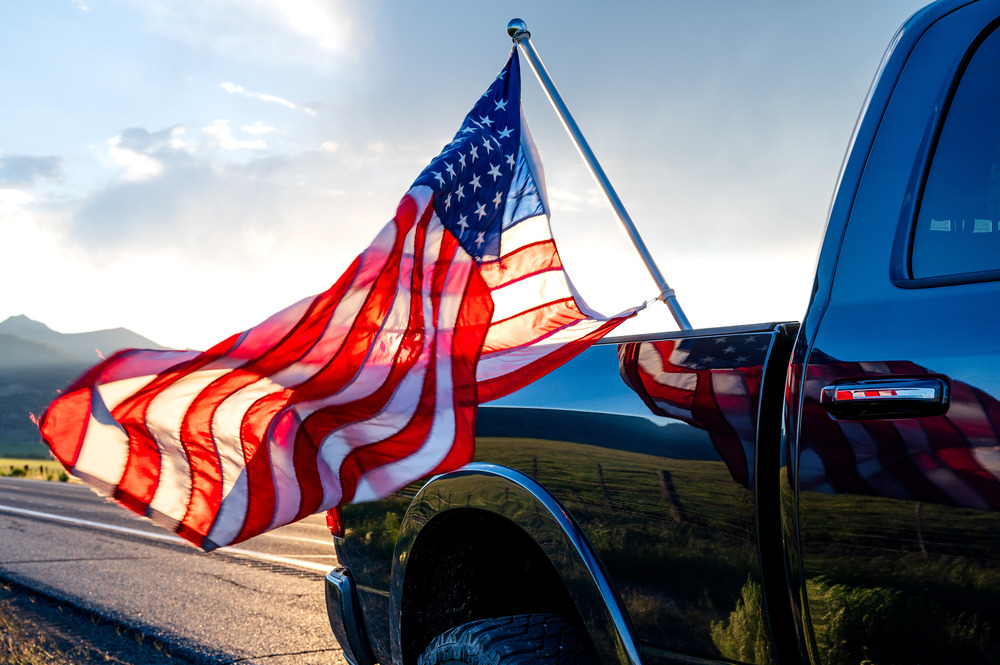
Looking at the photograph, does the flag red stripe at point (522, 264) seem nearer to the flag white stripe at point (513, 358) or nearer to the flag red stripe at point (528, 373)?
the flag white stripe at point (513, 358)

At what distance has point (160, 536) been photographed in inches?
328

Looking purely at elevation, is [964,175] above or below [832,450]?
above

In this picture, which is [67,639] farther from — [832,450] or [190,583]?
[832,450]

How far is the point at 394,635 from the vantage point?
7.68ft

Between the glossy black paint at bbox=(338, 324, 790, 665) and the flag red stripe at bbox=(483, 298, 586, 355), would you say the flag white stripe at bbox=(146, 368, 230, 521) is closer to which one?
the glossy black paint at bbox=(338, 324, 790, 665)

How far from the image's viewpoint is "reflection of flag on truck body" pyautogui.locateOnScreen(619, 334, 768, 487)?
59.7 inches

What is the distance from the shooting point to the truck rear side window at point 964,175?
1.43 m

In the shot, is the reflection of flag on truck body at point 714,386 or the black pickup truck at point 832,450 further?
the reflection of flag on truck body at point 714,386

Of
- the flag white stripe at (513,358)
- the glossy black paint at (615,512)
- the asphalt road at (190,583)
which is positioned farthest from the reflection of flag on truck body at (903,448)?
the asphalt road at (190,583)

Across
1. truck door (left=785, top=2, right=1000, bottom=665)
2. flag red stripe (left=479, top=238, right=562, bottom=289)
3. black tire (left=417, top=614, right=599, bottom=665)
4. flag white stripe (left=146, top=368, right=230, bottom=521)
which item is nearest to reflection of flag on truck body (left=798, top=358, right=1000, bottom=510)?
truck door (left=785, top=2, right=1000, bottom=665)

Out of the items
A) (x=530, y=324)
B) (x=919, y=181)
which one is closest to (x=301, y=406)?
(x=530, y=324)

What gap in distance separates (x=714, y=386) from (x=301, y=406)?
1436 mm

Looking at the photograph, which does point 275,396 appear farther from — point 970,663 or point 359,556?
point 970,663

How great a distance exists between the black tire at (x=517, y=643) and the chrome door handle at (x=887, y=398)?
94cm
